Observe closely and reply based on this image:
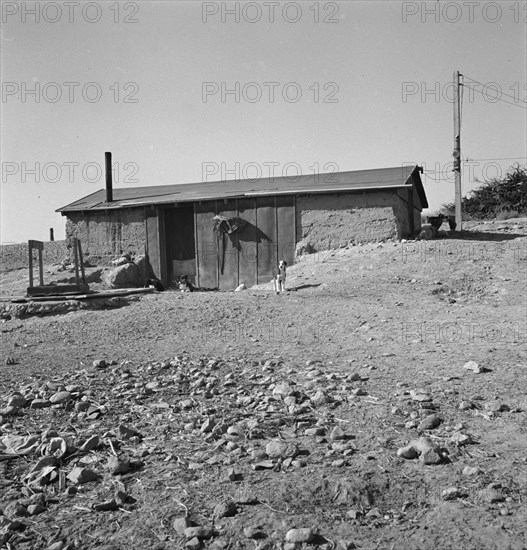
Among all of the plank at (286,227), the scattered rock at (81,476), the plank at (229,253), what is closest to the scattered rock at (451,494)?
the scattered rock at (81,476)

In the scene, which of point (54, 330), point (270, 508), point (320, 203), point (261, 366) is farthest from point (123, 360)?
point (320, 203)

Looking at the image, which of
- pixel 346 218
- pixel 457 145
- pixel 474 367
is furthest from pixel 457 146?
pixel 474 367

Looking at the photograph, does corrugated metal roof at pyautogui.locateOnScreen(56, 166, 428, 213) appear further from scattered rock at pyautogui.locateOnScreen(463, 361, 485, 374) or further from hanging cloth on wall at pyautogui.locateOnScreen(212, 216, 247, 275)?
scattered rock at pyautogui.locateOnScreen(463, 361, 485, 374)

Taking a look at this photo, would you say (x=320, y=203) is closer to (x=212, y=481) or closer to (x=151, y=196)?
(x=151, y=196)

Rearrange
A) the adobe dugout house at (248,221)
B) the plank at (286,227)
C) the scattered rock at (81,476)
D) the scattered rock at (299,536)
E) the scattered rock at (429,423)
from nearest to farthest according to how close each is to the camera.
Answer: the scattered rock at (299,536)
the scattered rock at (81,476)
the scattered rock at (429,423)
the adobe dugout house at (248,221)
the plank at (286,227)

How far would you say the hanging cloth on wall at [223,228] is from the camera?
51.8ft

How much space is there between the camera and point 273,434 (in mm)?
3764

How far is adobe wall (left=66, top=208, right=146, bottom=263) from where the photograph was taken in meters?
16.8

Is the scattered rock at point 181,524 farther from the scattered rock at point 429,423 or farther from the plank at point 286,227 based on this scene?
the plank at point 286,227

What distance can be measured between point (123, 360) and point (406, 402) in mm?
3582

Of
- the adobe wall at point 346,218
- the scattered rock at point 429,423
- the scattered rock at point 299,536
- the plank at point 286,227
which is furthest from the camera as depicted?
the plank at point 286,227

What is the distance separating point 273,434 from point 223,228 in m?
12.5

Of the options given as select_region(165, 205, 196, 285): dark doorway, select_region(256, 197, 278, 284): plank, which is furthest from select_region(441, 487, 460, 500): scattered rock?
select_region(165, 205, 196, 285): dark doorway

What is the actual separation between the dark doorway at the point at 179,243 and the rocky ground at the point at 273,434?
329 inches
